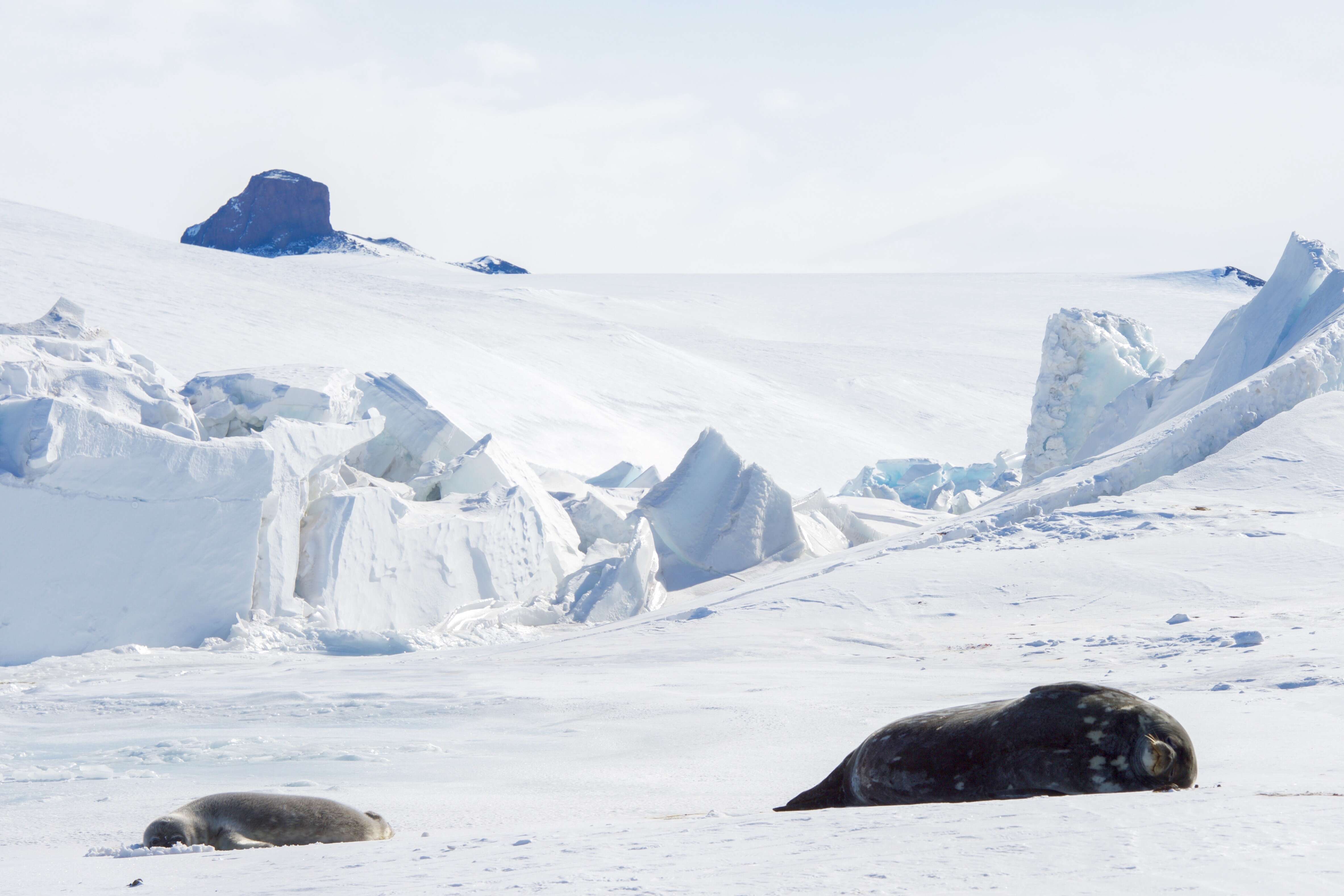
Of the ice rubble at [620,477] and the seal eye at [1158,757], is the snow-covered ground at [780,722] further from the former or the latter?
the ice rubble at [620,477]

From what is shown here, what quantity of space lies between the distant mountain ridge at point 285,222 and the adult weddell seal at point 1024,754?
64163 mm

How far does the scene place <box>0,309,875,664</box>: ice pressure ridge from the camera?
746cm

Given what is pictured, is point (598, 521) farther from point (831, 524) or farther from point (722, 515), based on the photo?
point (831, 524)

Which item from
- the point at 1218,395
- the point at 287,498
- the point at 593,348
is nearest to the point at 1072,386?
the point at 1218,395

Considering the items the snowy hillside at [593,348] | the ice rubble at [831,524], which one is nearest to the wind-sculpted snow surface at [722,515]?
the ice rubble at [831,524]

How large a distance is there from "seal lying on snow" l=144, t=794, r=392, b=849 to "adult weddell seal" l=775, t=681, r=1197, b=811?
1.07 m

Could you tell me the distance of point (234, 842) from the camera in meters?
2.81

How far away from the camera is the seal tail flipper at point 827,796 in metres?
2.92

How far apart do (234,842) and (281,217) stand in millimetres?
69388

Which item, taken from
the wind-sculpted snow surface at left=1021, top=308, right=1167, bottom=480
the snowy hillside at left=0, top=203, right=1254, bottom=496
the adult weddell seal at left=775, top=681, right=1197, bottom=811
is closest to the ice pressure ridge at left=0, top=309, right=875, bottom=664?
the wind-sculpted snow surface at left=1021, top=308, right=1167, bottom=480

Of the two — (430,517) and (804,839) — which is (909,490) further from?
(804,839)

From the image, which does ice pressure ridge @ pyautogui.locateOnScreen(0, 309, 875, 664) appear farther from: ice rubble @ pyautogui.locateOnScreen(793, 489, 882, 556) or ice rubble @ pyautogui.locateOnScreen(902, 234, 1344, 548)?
ice rubble @ pyautogui.locateOnScreen(902, 234, 1344, 548)

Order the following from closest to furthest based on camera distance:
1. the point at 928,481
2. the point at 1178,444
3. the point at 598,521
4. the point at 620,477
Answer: the point at 1178,444, the point at 598,521, the point at 620,477, the point at 928,481

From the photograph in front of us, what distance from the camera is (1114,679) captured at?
4.53 m
